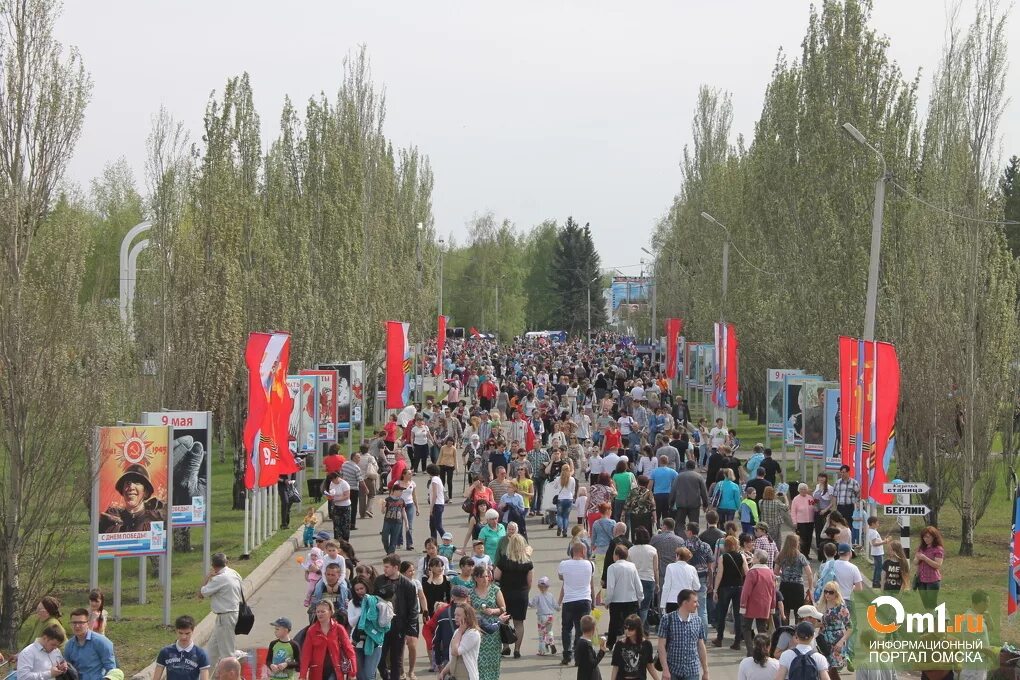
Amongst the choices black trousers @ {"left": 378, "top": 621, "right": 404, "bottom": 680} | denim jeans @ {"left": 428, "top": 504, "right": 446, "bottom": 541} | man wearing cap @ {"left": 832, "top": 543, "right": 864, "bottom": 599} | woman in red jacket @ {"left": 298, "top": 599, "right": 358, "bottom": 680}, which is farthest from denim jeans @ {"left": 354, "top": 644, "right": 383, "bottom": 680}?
denim jeans @ {"left": 428, "top": 504, "right": 446, "bottom": 541}

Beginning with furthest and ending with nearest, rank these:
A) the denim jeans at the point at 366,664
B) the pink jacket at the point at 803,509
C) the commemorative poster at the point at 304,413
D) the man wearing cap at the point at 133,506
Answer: the commemorative poster at the point at 304,413
the pink jacket at the point at 803,509
the man wearing cap at the point at 133,506
the denim jeans at the point at 366,664

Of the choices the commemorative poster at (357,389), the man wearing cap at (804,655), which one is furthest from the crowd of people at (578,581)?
the commemorative poster at (357,389)

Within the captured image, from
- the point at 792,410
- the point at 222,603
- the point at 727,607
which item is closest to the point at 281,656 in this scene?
the point at 222,603

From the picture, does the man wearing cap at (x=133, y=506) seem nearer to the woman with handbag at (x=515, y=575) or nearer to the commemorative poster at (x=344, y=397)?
the woman with handbag at (x=515, y=575)

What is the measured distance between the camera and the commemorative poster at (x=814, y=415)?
87.8 feet

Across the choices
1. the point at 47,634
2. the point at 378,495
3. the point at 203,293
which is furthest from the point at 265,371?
the point at 47,634

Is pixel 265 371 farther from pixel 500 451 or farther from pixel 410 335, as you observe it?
pixel 410 335

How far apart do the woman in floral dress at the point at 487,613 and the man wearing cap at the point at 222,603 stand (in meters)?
2.47

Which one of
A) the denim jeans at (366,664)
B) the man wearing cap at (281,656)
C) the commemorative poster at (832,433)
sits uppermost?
the commemorative poster at (832,433)

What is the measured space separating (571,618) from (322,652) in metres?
4.00

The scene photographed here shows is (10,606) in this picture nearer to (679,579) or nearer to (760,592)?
(679,579)

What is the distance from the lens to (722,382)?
3959 cm

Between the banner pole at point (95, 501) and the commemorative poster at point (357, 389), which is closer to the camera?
the banner pole at point (95, 501)

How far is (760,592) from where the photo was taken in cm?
1570
